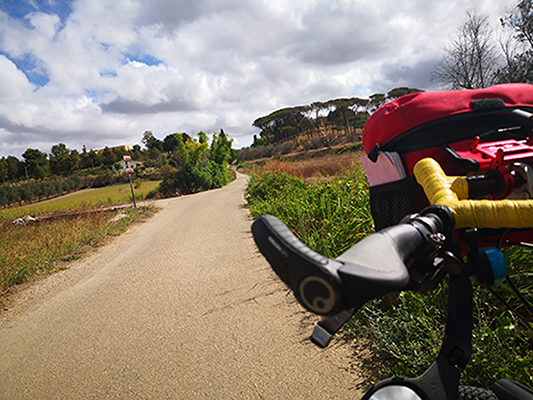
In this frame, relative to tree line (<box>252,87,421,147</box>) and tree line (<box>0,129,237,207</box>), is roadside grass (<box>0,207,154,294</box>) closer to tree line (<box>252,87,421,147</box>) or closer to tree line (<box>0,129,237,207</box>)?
tree line (<box>0,129,237,207</box>)

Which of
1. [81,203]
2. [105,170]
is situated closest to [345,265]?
[81,203]

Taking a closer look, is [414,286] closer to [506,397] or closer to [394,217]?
[506,397]

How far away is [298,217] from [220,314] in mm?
1775

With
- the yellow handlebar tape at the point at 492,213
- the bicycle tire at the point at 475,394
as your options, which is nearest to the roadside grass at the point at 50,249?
the bicycle tire at the point at 475,394

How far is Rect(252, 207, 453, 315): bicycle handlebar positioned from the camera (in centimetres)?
51

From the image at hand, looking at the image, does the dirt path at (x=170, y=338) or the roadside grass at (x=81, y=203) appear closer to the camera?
the dirt path at (x=170, y=338)

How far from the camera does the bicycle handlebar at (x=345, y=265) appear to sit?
51 cm

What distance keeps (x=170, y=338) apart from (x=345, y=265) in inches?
94.6

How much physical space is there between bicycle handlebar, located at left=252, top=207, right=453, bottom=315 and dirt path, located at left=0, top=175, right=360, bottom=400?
4.76 feet

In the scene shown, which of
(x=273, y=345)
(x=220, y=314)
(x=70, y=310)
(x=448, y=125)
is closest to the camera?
(x=448, y=125)

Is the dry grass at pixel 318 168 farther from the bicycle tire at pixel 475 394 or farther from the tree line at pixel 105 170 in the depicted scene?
the tree line at pixel 105 170

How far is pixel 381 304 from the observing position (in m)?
2.37

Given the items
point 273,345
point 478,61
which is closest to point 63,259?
point 273,345

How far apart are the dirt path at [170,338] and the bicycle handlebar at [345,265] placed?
4.76 ft
